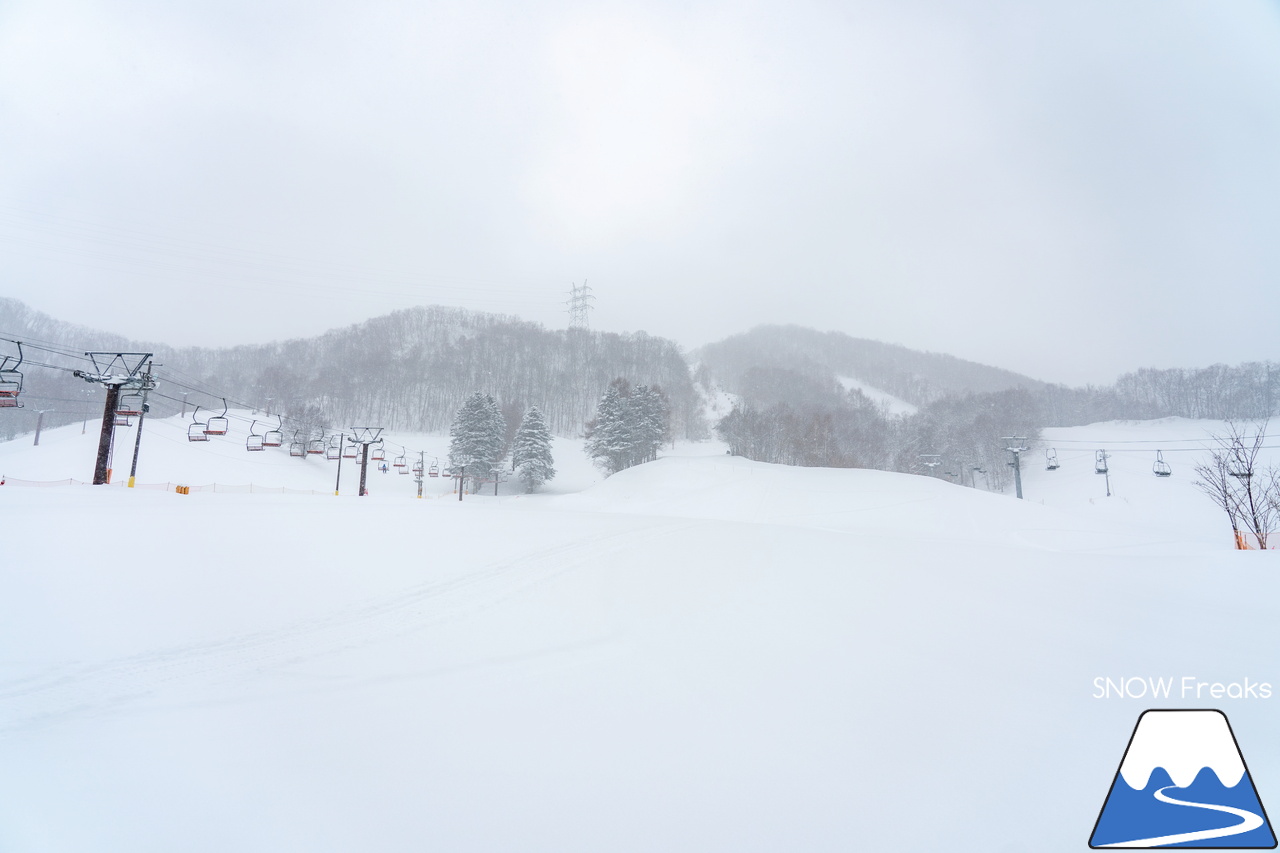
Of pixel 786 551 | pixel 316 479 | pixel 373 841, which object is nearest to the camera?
pixel 373 841

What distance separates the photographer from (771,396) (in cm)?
8650

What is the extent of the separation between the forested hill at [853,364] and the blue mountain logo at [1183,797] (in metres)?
94.9

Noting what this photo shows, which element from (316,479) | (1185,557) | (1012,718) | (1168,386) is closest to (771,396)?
(1168,386)

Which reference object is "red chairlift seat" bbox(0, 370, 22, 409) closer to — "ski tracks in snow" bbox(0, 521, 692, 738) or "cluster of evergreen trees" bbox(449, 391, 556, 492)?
"ski tracks in snow" bbox(0, 521, 692, 738)

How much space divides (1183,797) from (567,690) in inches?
146

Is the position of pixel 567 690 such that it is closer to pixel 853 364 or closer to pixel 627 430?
pixel 627 430

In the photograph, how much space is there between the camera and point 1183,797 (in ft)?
8.82

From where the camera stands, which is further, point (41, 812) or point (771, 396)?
point (771, 396)

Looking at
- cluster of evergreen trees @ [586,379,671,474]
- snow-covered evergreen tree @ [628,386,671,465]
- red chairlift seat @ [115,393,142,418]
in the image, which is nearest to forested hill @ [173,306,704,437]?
snow-covered evergreen tree @ [628,386,671,465]

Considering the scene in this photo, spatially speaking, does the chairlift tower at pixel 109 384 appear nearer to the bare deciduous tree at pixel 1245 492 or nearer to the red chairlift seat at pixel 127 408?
the red chairlift seat at pixel 127 408

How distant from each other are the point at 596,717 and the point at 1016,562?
9.82m

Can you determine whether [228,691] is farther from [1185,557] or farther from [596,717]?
[1185,557]
